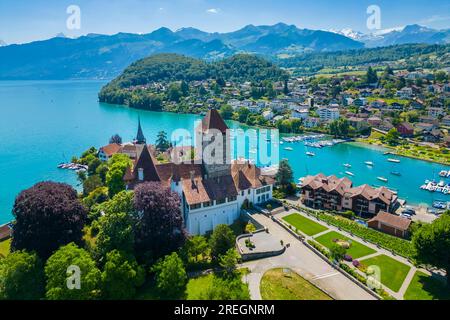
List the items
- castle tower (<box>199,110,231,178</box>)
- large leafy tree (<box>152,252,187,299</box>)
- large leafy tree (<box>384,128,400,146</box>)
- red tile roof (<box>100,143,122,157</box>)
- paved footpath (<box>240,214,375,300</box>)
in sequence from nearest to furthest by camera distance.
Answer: large leafy tree (<box>152,252,187,299</box>) → paved footpath (<box>240,214,375,300</box>) → castle tower (<box>199,110,231,178</box>) → red tile roof (<box>100,143,122,157</box>) → large leafy tree (<box>384,128,400,146</box>)

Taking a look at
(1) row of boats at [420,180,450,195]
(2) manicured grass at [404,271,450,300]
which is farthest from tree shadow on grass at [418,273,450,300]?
(1) row of boats at [420,180,450,195]

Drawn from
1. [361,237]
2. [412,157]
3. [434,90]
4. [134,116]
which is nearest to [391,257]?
[361,237]

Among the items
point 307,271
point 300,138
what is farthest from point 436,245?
point 300,138

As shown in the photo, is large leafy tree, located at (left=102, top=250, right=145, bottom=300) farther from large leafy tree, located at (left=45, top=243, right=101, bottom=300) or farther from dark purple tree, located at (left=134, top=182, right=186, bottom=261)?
dark purple tree, located at (left=134, top=182, right=186, bottom=261)

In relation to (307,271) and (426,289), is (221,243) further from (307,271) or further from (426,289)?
(426,289)

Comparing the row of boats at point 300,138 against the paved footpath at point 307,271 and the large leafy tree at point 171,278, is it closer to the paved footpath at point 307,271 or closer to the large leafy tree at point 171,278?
the paved footpath at point 307,271
